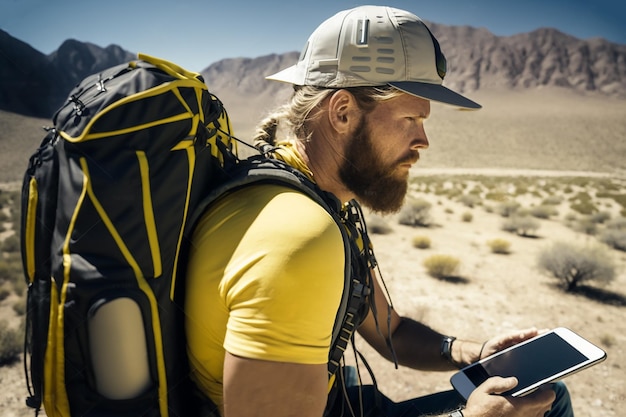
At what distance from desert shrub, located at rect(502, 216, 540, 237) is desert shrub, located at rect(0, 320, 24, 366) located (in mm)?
10439

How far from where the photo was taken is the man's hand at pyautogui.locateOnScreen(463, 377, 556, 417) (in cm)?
130

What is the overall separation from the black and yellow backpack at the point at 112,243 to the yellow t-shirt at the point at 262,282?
0.08m

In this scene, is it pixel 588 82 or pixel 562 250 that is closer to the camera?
pixel 562 250

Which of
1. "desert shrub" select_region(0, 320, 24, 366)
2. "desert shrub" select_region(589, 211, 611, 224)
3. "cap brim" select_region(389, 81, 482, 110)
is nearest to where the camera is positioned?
"cap brim" select_region(389, 81, 482, 110)

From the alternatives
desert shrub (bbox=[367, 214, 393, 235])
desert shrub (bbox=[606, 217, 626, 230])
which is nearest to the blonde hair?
desert shrub (bbox=[367, 214, 393, 235])

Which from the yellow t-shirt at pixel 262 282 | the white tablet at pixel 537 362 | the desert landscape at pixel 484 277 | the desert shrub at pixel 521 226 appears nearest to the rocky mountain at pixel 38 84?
the desert landscape at pixel 484 277

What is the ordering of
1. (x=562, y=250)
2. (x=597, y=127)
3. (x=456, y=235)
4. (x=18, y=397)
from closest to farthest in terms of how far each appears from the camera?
1. (x=18, y=397)
2. (x=562, y=250)
3. (x=456, y=235)
4. (x=597, y=127)

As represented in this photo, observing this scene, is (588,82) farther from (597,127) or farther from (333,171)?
(333,171)

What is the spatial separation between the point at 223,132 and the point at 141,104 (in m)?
0.37

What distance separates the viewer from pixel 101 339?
0.89 metres

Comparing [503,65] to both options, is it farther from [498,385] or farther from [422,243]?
[498,385]

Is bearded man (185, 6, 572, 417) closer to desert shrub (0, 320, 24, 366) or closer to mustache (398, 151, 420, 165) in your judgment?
mustache (398, 151, 420, 165)

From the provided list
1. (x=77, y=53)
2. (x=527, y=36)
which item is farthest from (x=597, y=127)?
Answer: (x=527, y=36)

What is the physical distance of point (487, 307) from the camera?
572 cm
